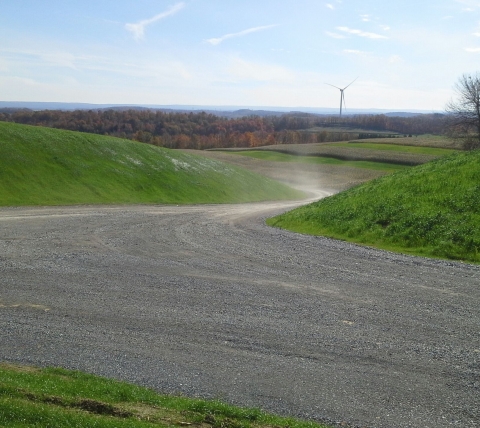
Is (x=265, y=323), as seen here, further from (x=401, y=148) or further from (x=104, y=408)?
(x=401, y=148)

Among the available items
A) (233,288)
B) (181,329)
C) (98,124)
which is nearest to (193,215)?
(233,288)

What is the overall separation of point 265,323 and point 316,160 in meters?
98.6

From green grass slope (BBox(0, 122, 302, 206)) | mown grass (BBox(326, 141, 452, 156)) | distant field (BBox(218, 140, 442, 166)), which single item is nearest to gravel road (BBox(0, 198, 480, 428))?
green grass slope (BBox(0, 122, 302, 206))

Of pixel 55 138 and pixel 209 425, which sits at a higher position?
pixel 55 138

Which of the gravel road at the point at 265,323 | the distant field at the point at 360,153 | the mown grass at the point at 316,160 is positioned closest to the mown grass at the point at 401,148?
the distant field at the point at 360,153

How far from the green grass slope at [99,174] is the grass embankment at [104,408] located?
3163 cm

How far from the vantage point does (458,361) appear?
11.2 metres

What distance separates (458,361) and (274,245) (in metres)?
13.1

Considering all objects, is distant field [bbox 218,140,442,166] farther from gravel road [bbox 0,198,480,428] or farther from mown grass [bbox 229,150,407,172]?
gravel road [bbox 0,198,480,428]

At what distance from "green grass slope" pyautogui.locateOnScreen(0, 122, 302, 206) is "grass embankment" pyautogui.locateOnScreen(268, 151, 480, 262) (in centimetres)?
1996

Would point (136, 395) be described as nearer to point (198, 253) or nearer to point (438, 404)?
point (438, 404)

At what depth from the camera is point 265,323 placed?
534 inches

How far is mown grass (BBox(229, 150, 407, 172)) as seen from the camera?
100812mm

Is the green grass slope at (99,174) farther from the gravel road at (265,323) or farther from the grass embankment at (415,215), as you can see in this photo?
the gravel road at (265,323)
